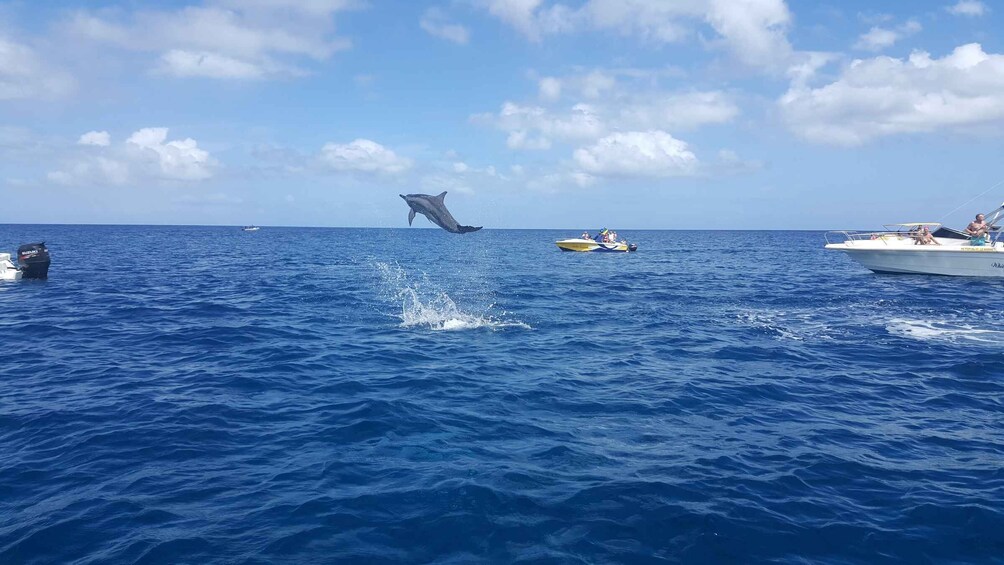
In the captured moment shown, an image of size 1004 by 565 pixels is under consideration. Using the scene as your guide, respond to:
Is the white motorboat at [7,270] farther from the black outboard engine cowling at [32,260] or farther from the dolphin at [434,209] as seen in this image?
the dolphin at [434,209]

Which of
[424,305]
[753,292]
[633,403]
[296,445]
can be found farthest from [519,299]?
[296,445]

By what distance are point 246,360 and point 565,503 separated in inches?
436

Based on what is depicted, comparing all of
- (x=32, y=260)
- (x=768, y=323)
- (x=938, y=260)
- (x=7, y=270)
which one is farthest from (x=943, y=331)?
(x=7, y=270)

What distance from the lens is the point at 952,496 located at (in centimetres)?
789

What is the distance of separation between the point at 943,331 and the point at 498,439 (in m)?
17.8

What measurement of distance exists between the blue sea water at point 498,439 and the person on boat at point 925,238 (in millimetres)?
16874

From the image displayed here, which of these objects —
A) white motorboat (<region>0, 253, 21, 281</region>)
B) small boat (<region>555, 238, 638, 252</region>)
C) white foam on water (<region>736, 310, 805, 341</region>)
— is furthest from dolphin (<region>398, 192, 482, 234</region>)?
small boat (<region>555, 238, 638, 252</region>)

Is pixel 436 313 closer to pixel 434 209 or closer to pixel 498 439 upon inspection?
pixel 434 209

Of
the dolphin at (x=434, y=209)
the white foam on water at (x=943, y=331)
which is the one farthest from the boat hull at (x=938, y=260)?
the dolphin at (x=434, y=209)

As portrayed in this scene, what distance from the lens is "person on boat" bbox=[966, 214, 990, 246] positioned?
34.2 metres

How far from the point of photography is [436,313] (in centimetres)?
2289

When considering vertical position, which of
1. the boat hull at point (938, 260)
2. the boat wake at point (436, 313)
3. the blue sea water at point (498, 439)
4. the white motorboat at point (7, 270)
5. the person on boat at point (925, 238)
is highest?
the person on boat at point (925, 238)

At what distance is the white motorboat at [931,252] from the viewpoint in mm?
33562

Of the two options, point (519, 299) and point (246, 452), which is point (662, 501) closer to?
point (246, 452)
